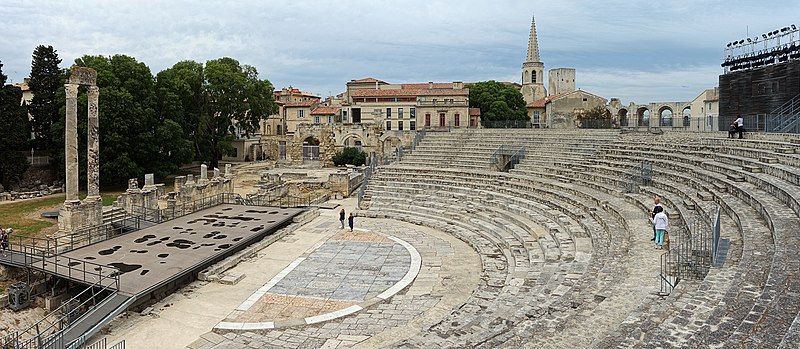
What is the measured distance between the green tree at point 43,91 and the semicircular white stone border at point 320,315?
93.9ft

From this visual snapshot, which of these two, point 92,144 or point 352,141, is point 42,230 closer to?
point 92,144

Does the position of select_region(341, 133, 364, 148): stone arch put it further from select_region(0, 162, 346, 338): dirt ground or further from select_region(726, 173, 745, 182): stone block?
select_region(726, 173, 745, 182): stone block

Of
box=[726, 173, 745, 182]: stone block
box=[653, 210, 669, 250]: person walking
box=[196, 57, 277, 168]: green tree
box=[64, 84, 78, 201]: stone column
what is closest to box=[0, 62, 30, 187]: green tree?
box=[196, 57, 277, 168]: green tree

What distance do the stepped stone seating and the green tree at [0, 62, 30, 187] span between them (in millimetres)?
22253

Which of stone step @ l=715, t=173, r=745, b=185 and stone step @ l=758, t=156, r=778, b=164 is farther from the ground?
stone step @ l=758, t=156, r=778, b=164

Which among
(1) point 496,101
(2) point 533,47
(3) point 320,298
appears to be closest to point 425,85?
(1) point 496,101

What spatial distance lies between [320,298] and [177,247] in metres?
5.94

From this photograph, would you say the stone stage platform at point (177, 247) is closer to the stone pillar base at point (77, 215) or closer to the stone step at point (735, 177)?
the stone pillar base at point (77, 215)

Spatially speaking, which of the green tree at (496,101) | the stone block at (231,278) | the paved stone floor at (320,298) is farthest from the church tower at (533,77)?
the stone block at (231,278)

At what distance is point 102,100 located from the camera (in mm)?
33281

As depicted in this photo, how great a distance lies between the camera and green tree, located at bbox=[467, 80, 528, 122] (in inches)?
2176

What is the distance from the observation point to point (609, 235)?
1356 cm

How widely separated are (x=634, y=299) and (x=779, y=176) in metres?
7.77

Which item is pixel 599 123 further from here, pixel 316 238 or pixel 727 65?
pixel 316 238
